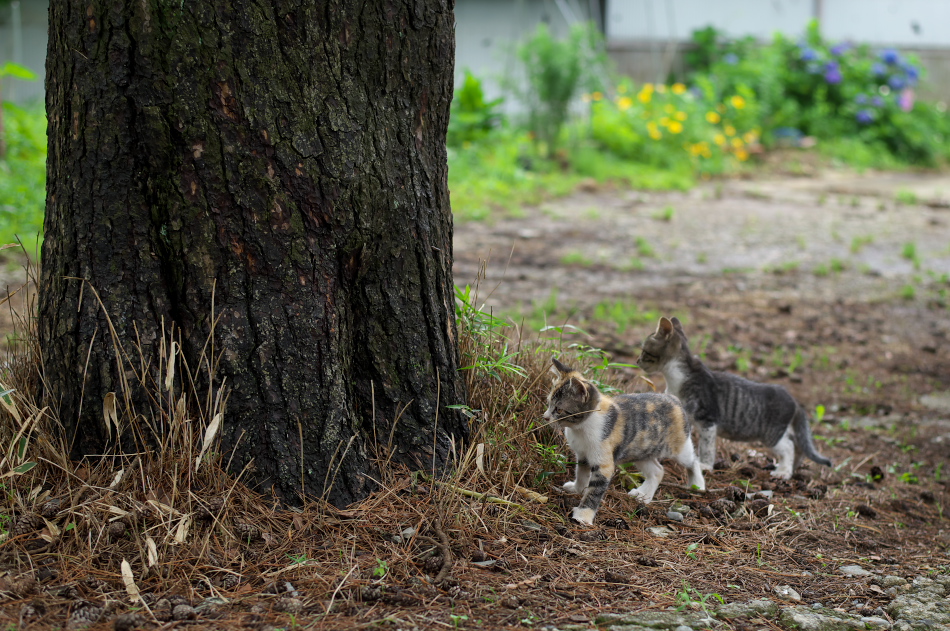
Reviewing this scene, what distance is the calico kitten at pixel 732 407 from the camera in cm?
466

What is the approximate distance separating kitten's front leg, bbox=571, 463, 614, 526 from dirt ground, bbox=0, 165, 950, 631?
8 cm

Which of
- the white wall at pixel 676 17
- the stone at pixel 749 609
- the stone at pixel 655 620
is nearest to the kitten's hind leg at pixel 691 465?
the stone at pixel 749 609

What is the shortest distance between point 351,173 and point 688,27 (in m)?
17.8

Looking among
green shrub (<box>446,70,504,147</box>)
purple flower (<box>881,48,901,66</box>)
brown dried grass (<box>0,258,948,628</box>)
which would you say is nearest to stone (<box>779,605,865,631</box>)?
brown dried grass (<box>0,258,948,628</box>)

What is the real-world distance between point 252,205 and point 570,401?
5.21 feet

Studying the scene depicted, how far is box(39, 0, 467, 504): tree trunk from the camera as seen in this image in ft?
9.50

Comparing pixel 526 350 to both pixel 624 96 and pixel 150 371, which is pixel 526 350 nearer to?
pixel 150 371

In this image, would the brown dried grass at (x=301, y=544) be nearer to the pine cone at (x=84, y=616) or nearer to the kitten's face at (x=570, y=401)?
the pine cone at (x=84, y=616)

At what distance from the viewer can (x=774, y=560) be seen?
344 cm

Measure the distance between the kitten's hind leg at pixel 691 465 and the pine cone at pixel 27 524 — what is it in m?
2.76

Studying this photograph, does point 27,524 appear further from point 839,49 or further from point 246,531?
point 839,49

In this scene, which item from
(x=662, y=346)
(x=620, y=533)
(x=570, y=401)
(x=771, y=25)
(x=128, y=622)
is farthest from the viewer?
(x=771, y=25)

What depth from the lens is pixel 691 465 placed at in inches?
162

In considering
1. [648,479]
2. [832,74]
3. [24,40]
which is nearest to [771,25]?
[832,74]
